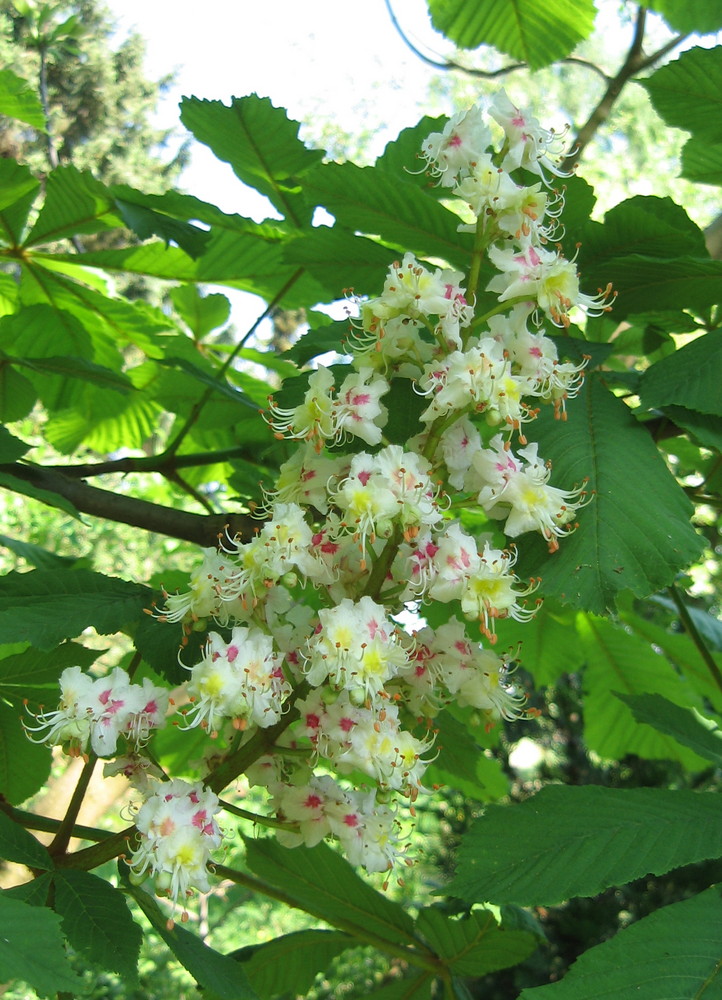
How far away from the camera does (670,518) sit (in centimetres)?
70

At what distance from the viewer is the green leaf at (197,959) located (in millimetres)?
653

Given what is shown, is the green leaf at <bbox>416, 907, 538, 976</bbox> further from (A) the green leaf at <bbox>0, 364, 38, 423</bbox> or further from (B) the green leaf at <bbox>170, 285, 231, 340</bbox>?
(B) the green leaf at <bbox>170, 285, 231, 340</bbox>

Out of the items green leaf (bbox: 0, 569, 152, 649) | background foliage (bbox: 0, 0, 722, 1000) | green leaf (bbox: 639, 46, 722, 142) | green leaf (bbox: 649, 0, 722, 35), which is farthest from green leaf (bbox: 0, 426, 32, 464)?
green leaf (bbox: 649, 0, 722, 35)

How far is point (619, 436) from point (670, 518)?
0.32 feet

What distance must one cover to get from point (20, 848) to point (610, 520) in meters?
0.47

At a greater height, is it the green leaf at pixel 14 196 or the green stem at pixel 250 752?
the green leaf at pixel 14 196

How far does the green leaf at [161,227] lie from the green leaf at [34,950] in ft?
2.43

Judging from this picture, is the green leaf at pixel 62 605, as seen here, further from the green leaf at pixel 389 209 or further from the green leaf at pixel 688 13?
the green leaf at pixel 688 13

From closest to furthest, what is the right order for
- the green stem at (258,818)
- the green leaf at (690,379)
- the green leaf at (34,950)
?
1. the green leaf at (34,950)
2. the green stem at (258,818)
3. the green leaf at (690,379)

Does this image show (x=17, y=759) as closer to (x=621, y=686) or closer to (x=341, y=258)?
(x=341, y=258)

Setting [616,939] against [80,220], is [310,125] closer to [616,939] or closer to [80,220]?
[80,220]

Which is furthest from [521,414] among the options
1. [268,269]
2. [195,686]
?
[268,269]

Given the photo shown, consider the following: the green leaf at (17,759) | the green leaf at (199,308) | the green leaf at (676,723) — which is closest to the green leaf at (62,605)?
the green leaf at (17,759)

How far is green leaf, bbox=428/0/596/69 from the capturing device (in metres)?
1.11
